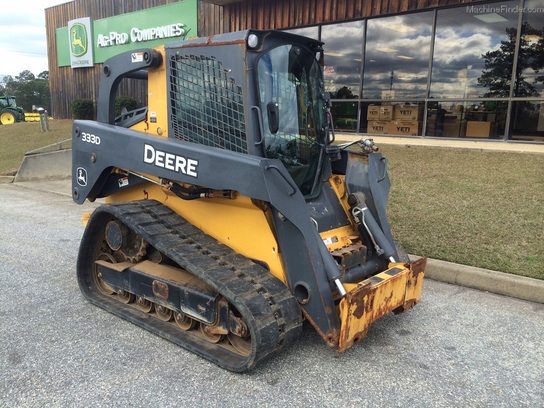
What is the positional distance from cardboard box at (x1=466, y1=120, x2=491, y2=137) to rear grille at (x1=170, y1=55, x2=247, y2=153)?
8492 millimetres

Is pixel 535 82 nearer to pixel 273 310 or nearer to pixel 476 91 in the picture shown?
pixel 476 91

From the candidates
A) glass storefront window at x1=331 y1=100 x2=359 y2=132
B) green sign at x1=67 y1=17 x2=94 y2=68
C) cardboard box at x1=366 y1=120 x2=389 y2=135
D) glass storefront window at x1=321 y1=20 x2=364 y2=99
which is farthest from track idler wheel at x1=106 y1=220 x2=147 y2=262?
green sign at x1=67 y1=17 x2=94 y2=68

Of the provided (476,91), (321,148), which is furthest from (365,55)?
(321,148)

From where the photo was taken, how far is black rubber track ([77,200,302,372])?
3.01 metres

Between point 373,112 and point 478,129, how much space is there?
2609 mm

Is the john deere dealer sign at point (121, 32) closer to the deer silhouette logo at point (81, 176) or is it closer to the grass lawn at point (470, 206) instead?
the grass lawn at point (470, 206)

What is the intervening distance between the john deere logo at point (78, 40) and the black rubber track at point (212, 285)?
16702 mm

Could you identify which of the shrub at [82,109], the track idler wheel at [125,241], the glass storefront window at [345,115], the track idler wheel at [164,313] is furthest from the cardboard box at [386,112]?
the shrub at [82,109]

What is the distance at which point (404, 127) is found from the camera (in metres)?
11.5

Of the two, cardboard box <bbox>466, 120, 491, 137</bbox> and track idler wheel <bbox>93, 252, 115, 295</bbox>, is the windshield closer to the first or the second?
track idler wheel <bbox>93, 252, 115, 295</bbox>

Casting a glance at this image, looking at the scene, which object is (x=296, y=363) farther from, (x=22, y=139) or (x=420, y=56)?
(x=22, y=139)

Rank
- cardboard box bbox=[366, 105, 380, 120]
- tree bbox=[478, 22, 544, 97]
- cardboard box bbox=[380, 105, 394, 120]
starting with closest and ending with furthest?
tree bbox=[478, 22, 544, 97] → cardboard box bbox=[380, 105, 394, 120] → cardboard box bbox=[366, 105, 380, 120]

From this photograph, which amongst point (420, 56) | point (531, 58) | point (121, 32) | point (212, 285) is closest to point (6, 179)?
point (121, 32)

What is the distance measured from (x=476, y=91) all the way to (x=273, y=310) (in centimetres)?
930
